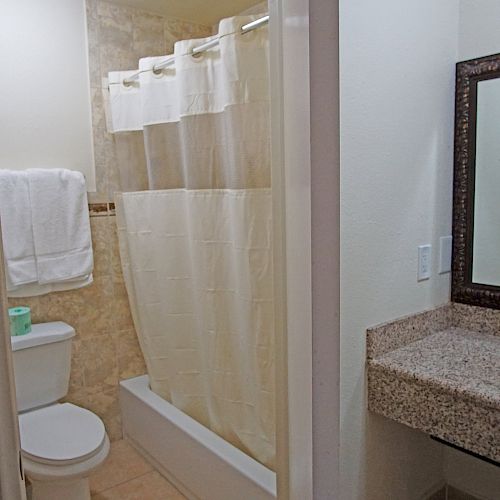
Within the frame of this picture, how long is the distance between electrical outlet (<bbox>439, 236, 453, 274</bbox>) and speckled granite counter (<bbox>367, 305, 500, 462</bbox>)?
0.15m

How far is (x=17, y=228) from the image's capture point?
7.00 feet

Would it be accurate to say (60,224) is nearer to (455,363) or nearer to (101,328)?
(101,328)

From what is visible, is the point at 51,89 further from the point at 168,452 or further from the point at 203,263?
the point at 168,452

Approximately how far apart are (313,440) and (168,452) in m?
1.07

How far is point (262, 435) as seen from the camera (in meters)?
1.84

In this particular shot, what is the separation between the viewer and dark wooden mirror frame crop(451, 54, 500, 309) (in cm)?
157

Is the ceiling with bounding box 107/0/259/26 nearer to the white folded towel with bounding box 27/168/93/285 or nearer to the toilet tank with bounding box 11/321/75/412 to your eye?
the white folded towel with bounding box 27/168/93/285

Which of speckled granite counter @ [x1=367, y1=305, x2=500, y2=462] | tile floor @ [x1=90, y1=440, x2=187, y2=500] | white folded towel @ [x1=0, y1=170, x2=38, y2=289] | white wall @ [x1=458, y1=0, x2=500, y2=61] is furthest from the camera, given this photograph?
tile floor @ [x1=90, y1=440, x2=187, y2=500]

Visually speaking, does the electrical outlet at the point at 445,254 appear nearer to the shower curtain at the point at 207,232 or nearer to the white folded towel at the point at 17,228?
the shower curtain at the point at 207,232

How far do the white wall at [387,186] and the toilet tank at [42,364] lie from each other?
1.43 m

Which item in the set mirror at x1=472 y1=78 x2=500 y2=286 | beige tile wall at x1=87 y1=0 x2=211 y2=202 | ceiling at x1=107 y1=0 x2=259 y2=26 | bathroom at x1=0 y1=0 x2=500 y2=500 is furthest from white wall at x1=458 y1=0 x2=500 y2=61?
beige tile wall at x1=87 y1=0 x2=211 y2=202

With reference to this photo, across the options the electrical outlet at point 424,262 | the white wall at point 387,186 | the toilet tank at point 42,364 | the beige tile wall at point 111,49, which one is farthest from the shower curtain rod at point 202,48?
the toilet tank at point 42,364

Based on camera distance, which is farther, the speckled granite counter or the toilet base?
the toilet base

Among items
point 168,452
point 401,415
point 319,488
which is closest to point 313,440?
point 319,488
